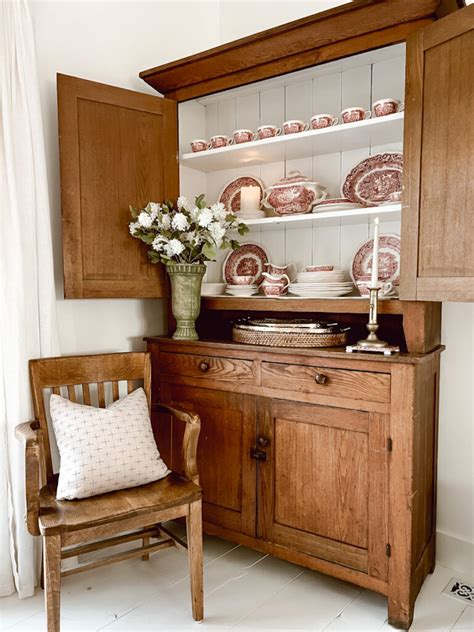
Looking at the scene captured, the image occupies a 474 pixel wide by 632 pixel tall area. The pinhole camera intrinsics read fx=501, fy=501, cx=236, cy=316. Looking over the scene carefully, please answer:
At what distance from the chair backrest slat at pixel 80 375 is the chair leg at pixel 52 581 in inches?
16.4

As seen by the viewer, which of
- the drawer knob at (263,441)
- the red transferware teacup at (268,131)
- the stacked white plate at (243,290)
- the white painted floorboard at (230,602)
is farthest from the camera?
the stacked white plate at (243,290)

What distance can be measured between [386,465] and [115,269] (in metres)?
1.35

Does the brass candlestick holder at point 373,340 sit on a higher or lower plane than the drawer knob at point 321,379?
higher

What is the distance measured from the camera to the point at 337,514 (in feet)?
6.18

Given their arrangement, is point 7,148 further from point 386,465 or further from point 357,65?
point 386,465

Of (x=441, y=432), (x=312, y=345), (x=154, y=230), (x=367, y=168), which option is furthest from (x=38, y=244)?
(x=441, y=432)

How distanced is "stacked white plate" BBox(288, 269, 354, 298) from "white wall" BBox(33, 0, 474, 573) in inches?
18.3

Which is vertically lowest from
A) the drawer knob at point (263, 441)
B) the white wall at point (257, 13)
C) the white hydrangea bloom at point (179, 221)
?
the drawer knob at point (263, 441)

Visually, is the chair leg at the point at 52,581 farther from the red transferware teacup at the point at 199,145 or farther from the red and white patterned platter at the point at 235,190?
the red transferware teacup at the point at 199,145

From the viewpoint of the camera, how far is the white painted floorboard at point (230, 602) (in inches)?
70.3

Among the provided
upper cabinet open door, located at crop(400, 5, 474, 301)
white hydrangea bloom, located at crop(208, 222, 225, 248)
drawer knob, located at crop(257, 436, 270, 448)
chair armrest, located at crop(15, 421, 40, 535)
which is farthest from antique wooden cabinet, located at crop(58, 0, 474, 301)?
drawer knob, located at crop(257, 436, 270, 448)

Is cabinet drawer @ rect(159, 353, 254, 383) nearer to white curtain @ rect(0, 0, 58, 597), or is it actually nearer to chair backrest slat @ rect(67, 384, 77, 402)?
chair backrest slat @ rect(67, 384, 77, 402)

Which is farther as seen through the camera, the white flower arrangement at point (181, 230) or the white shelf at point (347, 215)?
the white flower arrangement at point (181, 230)

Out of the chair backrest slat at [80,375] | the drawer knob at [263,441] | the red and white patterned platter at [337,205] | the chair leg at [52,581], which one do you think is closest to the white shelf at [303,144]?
the red and white patterned platter at [337,205]
